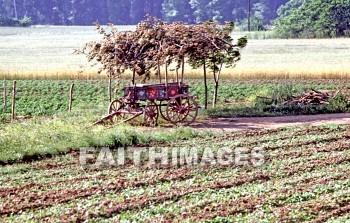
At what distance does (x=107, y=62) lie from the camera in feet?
68.0

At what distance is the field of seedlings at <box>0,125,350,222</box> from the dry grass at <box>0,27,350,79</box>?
34.2ft

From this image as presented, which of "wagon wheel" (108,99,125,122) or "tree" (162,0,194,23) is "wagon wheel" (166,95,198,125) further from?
"tree" (162,0,194,23)

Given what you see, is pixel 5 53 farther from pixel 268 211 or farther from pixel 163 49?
pixel 268 211

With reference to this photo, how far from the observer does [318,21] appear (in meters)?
68.4

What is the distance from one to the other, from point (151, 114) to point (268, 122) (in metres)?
3.20

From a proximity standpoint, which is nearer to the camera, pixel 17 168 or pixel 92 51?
pixel 17 168

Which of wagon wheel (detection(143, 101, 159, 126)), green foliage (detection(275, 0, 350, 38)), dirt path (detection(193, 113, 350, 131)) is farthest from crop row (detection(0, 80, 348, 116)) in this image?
green foliage (detection(275, 0, 350, 38))

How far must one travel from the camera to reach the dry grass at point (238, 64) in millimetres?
34688

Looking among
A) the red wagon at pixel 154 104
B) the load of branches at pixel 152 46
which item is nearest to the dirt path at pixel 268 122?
the red wagon at pixel 154 104

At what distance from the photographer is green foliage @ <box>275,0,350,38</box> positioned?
6725 centimetres

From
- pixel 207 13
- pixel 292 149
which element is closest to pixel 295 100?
pixel 292 149

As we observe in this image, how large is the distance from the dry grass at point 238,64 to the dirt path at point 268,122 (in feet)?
19.4

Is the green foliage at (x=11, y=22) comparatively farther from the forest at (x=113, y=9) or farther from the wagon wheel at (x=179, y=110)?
the wagon wheel at (x=179, y=110)

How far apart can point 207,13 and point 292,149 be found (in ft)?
293
